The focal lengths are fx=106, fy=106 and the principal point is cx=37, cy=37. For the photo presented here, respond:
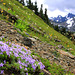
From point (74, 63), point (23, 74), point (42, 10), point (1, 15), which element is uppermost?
point (42, 10)

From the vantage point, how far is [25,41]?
768cm

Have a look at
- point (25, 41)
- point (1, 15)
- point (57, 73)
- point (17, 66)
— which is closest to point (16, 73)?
point (17, 66)

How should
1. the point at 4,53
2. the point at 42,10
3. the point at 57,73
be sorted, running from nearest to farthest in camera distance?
the point at 4,53
the point at 57,73
the point at 42,10

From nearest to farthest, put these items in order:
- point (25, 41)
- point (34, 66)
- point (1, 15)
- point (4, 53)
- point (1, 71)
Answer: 1. point (1, 71)
2. point (4, 53)
3. point (34, 66)
4. point (25, 41)
5. point (1, 15)

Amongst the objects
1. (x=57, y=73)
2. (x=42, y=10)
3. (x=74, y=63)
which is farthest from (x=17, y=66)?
(x=42, y=10)

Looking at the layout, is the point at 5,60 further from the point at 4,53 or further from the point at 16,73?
the point at 16,73

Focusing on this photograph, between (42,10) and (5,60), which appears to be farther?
(42,10)

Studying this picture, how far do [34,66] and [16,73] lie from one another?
0.82 metres

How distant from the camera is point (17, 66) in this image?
12.0 feet

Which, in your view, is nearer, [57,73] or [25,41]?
[57,73]

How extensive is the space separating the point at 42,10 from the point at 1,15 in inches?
2377

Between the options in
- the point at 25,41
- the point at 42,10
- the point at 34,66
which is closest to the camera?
the point at 34,66

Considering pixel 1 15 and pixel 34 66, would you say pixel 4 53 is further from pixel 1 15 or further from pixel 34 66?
pixel 1 15

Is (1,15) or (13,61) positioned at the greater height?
(1,15)
